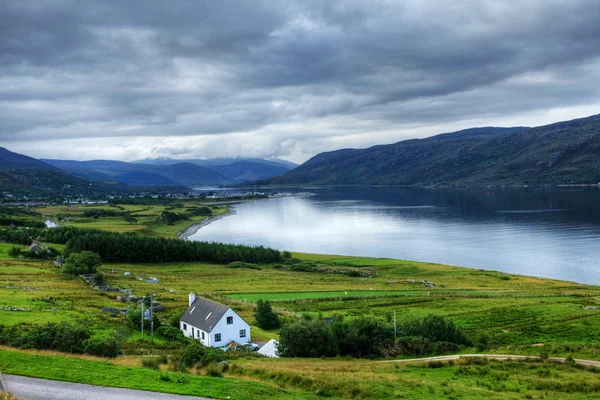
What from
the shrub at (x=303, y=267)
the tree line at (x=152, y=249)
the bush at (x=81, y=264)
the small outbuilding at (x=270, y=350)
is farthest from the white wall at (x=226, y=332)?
the tree line at (x=152, y=249)

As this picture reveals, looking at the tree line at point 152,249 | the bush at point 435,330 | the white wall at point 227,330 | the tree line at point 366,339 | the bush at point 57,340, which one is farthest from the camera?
the tree line at point 152,249

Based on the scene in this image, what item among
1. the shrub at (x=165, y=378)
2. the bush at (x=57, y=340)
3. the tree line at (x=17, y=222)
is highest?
the tree line at (x=17, y=222)

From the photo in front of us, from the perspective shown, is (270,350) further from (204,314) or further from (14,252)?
(14,252)

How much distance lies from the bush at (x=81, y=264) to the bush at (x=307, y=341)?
47.8m

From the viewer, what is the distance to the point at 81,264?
71.8 meters

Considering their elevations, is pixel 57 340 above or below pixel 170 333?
above

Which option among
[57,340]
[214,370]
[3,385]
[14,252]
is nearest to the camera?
[3,385]

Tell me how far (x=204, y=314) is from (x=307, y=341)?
11067 millimetres

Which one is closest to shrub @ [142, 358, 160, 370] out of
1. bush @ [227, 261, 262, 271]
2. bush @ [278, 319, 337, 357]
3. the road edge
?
the road edge

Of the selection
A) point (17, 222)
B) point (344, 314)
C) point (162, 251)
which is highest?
point (17, 222)

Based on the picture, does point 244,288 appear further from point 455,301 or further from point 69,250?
point 69,250

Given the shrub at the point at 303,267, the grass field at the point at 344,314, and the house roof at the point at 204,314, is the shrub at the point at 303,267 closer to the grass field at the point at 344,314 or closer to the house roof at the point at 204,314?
the grass field at the point at 344,314

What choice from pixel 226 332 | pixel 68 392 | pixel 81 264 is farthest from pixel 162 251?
pixel 68 392

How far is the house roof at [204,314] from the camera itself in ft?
128
